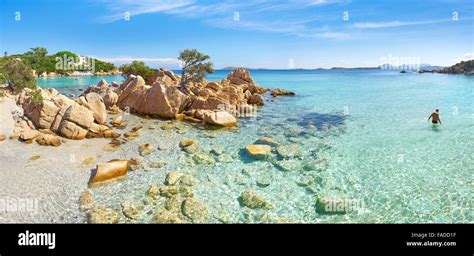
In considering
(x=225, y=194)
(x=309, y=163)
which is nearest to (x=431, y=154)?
(x=309, y=163)

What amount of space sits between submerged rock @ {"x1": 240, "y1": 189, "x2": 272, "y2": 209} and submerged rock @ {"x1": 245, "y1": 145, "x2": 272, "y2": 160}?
210 inches

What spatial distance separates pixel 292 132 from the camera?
1074 inches

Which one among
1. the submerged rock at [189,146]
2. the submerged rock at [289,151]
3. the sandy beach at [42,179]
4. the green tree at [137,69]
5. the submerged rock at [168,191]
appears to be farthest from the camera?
the green tree at [137,69]

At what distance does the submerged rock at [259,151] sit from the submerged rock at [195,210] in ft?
22.5

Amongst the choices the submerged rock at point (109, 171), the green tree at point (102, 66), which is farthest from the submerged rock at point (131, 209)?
the green tree at point (102, 66)

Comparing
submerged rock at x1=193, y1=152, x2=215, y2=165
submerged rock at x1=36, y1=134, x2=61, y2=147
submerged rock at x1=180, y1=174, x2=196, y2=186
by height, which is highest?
submerged rock at x1=36, y1=134, x2=61, y2=147

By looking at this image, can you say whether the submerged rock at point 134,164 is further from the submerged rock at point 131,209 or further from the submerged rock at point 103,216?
the submerged rock at point 103,216

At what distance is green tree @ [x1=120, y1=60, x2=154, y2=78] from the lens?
6191 centimetres

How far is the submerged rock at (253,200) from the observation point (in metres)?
13.5

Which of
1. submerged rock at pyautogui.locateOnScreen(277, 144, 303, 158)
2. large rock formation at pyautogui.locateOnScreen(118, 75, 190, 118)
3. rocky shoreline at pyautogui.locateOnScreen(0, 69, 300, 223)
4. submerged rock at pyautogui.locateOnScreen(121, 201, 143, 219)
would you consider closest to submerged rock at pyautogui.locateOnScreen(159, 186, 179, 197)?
rocky shoreline at pyautogui.locateOnScreen(0, 69, 300, 223)

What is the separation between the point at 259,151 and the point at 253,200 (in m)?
6.67

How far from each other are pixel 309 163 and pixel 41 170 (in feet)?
54.2

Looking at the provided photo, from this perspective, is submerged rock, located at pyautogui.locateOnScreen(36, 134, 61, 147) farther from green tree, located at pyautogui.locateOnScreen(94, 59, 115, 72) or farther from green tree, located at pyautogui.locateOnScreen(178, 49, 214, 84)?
green tree, located at pyautogui.locateOnScreen(94, 59, 115, 72)
